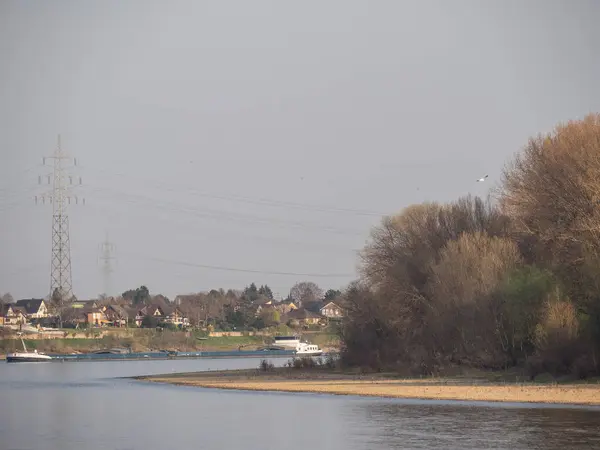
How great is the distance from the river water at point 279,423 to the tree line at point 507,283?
13043 millimetres

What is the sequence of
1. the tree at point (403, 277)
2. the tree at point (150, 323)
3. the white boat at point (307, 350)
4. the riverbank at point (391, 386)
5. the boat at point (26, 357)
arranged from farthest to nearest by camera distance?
the tree at point (150, 323)
the white boat at point (307, 350)
the boat at point (26, 357)
the tree at point (403, 277)
the riverbank at point (391, 386)

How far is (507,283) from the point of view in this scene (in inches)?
2685

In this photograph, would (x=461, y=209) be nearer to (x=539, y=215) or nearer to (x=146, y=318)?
(x=539, y=215)

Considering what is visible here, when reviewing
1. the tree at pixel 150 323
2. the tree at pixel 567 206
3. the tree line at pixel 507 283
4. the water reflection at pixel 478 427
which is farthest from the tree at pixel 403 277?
the tree at pixel 150 323

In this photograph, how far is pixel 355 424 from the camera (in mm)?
44719

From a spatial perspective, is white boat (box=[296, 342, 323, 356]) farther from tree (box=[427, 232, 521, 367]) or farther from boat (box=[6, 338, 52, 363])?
tree (box=[427, 232, 521, 367])

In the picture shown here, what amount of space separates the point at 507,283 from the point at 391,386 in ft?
34.1

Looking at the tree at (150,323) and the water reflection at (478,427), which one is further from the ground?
the tree at (150,323)

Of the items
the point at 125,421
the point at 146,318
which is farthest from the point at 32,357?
the point at 125,421

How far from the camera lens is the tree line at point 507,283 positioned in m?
62.4

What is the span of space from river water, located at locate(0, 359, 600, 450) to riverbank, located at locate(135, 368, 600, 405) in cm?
225

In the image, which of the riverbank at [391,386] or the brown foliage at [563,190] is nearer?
the riverbank at [391,386]

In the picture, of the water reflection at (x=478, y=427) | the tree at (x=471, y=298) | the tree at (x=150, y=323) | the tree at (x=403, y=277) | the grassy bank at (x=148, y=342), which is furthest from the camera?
the tree at (x=150, y=323)

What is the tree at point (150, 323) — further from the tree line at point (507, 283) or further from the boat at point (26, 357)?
the tree line at point (507, 283)
